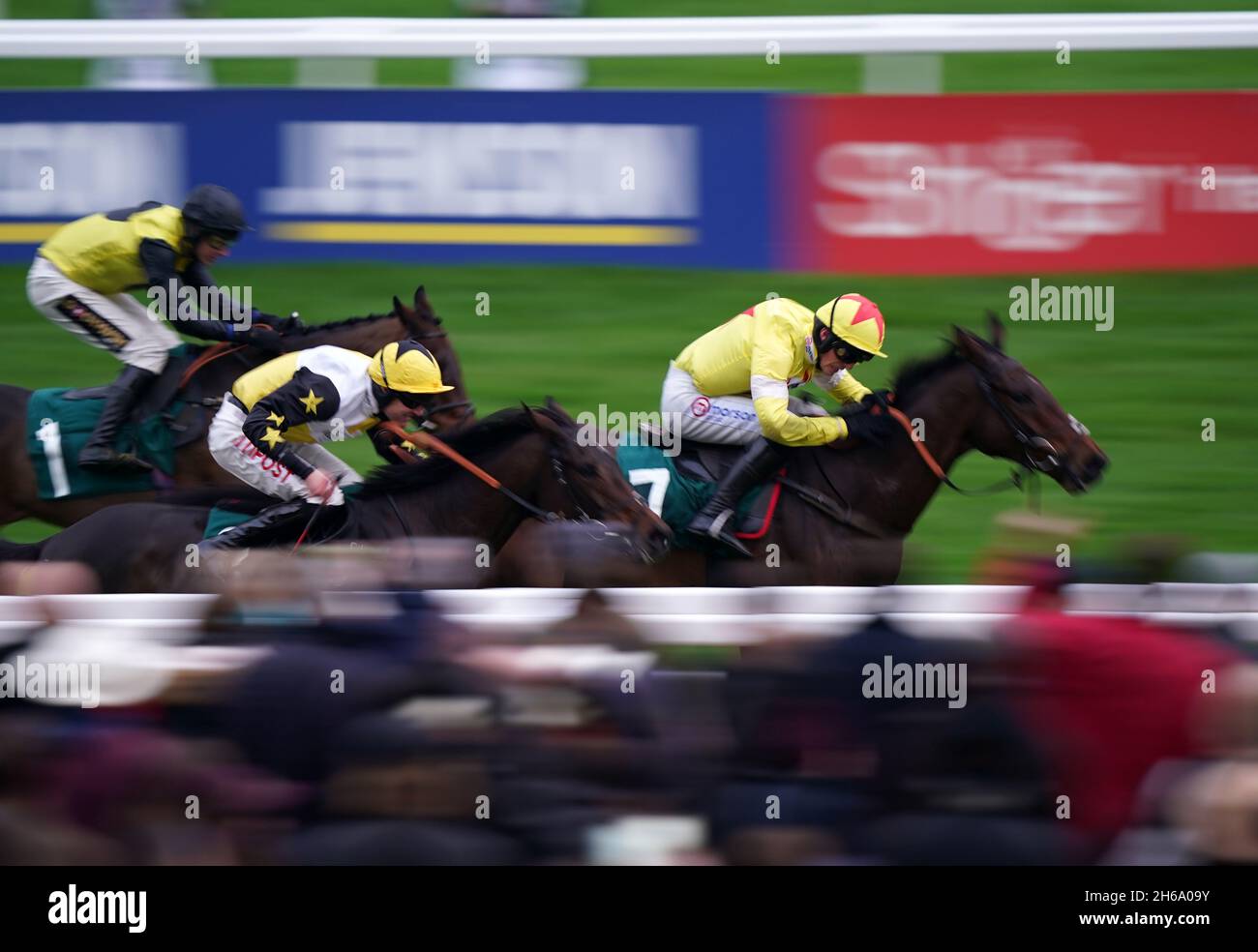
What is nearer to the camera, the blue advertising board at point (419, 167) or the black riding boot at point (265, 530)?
the black riding boot at point (265, 530)

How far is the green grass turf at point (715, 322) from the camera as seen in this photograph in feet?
32.5

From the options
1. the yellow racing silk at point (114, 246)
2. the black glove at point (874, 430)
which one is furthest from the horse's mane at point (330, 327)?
the black glove at point (874, 430)

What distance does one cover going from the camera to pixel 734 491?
688 cm

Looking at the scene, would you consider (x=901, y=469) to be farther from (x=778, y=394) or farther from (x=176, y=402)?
(x=176, y=402)

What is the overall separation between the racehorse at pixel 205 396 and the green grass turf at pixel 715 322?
2115 millimetres

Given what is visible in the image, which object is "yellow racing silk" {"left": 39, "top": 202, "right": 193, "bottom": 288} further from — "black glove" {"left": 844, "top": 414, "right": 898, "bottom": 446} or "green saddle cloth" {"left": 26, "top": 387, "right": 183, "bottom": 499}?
"black glove" {"left": 844, "top": 414, "right": 898, "bottom": 446}

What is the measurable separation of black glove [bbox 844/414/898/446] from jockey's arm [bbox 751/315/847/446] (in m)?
0.07

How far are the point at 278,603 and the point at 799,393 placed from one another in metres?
3.37

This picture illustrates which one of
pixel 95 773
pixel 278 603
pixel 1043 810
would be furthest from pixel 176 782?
pixel 1043 810

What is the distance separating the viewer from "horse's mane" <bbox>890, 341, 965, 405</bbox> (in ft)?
23.1

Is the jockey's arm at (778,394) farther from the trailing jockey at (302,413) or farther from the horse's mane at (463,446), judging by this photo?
the trailing jockey at (302,413)

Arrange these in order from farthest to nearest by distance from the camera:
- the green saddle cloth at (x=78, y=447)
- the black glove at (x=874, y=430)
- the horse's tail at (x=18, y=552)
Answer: the green saddle cloth at (x=78, y=447)
the black glove at (x=874, y=430)
the horse's tail at (x=18, y=552)

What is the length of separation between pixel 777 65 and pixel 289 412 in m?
6.75

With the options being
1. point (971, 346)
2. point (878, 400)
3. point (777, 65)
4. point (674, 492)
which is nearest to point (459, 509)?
point (674, 492)
